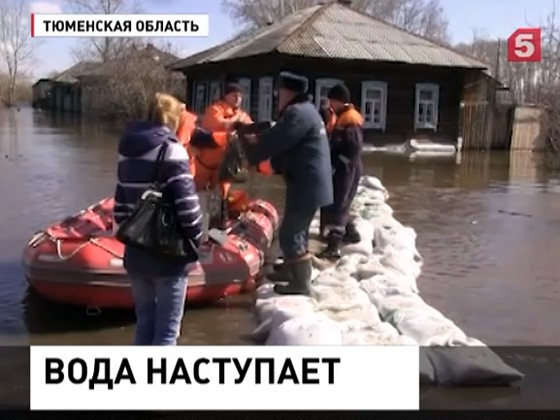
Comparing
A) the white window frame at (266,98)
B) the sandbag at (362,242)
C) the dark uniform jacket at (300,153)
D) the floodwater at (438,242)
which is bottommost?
the floodwater at (438,242)

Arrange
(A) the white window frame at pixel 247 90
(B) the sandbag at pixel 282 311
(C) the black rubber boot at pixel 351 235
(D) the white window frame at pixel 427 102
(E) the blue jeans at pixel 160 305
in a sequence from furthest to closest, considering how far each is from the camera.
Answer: (A) the white window frame at pixel 247 90 < (D) the white window frame at pixel 427 102 < (C) the black rubber boot at pixel 351 235 < (B) the sandbag at pixel 282 311 < (E) the blue jeans at pixel 160 305

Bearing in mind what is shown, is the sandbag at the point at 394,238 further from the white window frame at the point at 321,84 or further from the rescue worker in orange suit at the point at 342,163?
the white window frame at the point at 321,84

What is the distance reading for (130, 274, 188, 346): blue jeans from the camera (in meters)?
4.69

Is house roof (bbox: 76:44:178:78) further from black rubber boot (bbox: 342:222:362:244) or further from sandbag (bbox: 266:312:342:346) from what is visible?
sandbag (bbox: 266:312:342:346)

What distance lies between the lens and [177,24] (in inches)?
346

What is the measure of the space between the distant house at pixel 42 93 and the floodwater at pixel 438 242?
6562cm

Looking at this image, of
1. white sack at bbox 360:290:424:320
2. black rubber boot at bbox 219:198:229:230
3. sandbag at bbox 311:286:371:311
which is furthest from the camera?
black rubber boot at bbox 219:198:229:230

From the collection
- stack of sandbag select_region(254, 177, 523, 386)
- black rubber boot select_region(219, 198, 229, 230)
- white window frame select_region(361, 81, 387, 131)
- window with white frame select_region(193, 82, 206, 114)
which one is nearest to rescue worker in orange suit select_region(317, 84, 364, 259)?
stack of sandbag select_region(254, 177, 523, 386)

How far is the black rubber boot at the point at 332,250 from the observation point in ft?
27.5

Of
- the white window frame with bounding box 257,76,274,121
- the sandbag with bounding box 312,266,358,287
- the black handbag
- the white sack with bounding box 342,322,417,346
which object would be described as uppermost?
the white window frame with bounding box 257,76,274,121

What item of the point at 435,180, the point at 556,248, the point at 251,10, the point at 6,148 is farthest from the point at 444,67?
the point at 251,10

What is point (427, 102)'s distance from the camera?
28.7m

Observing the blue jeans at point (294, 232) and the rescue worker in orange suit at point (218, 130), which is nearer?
the blue jeans at point (294, 232)

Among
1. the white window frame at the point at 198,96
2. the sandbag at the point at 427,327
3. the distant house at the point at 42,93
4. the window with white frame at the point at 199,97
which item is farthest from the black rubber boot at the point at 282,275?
the distant house at the point at 42,93
